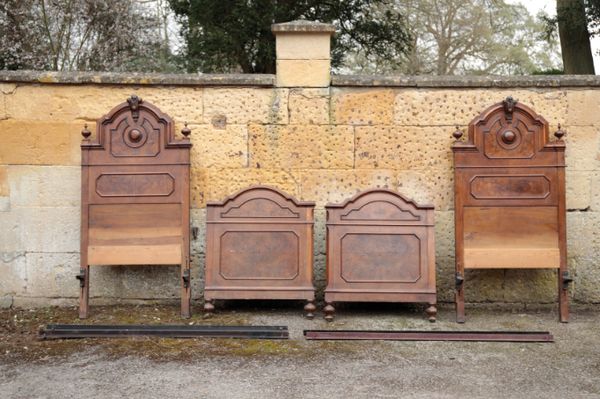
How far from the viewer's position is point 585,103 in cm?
536

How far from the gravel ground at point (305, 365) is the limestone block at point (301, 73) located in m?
1.93

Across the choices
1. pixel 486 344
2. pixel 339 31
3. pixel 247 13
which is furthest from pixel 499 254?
pixel 339 31

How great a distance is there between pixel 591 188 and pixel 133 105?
12.3ft

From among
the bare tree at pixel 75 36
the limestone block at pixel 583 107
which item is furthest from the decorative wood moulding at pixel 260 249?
the bare tree at pixel 75 36

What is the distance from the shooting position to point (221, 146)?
5418mm

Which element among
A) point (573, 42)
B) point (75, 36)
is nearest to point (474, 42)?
point (573, 42)

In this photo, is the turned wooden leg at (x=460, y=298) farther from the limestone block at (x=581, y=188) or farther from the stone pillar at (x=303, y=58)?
the stone pillar at (x=303, y=58)

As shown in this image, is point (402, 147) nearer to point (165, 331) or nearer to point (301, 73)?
point (301, 73)

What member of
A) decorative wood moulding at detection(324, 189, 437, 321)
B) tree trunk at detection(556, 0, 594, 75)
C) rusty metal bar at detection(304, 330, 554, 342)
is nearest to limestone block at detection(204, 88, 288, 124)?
decorative wood moulding at detection(324, 189, 437, 321)

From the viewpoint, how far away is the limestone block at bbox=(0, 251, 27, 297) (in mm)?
5371

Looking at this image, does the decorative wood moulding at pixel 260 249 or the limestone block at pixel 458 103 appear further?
the limestone block at pixel 458 103

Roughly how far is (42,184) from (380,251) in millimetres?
2812

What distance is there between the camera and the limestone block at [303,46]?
541 cm

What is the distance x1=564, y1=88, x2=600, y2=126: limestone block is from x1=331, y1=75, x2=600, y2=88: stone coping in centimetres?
7
